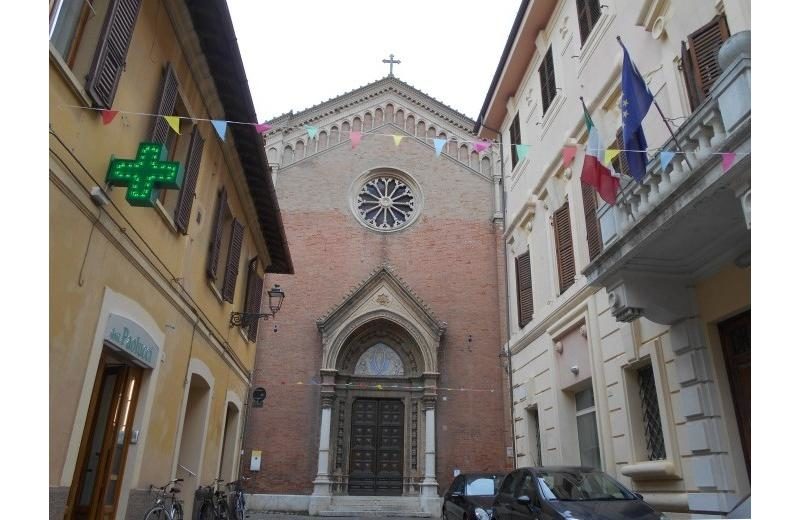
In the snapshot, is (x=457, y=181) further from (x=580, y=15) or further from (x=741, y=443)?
(x=741, y=443)

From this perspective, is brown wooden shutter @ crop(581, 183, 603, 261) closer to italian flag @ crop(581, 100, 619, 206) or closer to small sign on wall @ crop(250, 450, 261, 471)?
italian flag @ crop(581, 100, 619, 206)

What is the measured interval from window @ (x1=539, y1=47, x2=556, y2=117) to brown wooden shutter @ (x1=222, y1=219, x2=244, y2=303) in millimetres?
7152

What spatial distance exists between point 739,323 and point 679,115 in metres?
2.83

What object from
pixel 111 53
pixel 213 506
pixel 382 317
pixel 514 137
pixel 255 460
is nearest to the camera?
pixel 111 53

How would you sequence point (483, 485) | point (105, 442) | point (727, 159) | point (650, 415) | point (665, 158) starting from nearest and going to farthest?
point (727, 159) → point (665, 158) → point (105, 442) → point (650, 415) → point (483, 485)

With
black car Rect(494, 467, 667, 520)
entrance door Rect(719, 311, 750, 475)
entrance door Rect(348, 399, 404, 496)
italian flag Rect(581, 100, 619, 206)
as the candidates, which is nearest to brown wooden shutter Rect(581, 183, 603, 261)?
italian flag Rect(581, 100, 619, 206)

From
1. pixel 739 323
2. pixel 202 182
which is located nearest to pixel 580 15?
pixel 739 323

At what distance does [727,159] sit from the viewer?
16.2ft

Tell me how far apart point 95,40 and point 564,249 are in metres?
8.77

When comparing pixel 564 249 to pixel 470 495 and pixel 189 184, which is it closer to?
pixel 470 495

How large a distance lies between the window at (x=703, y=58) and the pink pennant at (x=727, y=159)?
2.39 meters

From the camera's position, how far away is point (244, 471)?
19.0 meters

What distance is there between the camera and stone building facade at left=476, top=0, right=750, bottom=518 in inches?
232

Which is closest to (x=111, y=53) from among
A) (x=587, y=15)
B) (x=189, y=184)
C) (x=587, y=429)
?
(x=189, y=184)
